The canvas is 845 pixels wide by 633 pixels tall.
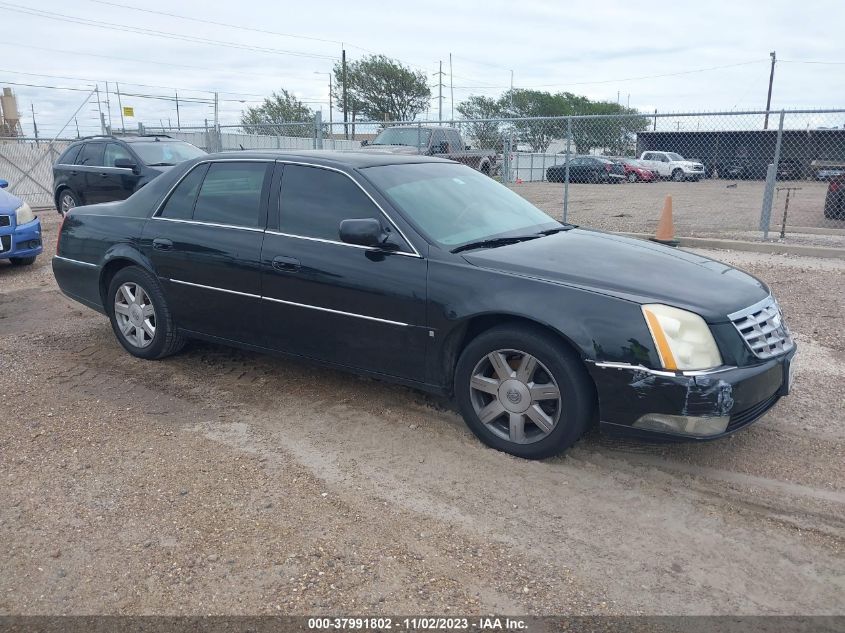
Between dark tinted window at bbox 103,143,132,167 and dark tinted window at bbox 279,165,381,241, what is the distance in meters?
9.17

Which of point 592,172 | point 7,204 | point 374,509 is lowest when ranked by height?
point 374,509

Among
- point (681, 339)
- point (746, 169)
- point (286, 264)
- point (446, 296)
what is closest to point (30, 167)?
point (286, 264)

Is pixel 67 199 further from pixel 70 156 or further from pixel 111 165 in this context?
pixel 111 165

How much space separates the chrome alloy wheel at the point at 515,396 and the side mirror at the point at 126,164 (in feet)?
33.3

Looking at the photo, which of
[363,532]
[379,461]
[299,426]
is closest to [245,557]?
[363,532]

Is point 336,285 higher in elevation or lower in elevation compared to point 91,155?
lower

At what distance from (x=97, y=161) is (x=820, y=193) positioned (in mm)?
21426

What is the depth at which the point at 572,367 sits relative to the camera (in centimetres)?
356

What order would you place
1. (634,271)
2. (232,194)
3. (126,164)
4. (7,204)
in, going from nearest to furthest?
(634,271)
(232,194)
(7,204)
(126,164)

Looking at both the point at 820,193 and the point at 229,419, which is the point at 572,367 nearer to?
the point at 229,419

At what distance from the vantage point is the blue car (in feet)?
29.4

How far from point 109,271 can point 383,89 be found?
202ft

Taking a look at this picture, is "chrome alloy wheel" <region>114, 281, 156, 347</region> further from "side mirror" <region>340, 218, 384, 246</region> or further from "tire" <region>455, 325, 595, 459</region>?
"tire" <region>455, 325, 595, 459</region>

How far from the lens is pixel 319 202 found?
450cm
